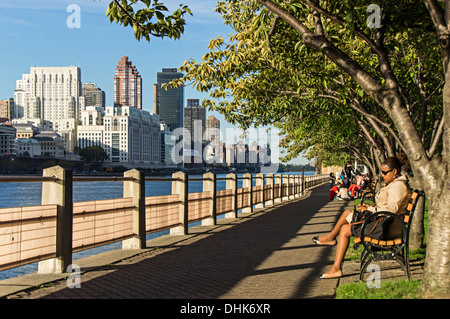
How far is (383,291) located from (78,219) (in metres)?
4.51

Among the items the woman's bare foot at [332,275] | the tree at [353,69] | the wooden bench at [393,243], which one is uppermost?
the tree at [353,69]

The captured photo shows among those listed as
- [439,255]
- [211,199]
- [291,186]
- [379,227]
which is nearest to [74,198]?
[291,186]

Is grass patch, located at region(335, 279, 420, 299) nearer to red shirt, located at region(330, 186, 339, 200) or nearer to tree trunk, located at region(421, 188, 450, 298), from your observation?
tree trunk, located at region(421, 188, 450, 298)

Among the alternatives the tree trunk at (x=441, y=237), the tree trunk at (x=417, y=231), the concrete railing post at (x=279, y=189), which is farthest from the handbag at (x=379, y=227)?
the concrete railing post at (x=279, y=189)

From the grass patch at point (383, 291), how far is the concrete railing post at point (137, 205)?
4736 mm

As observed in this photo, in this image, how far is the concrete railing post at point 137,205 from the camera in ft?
32.4

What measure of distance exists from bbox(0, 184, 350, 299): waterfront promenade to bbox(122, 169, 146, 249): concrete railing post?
28 cm

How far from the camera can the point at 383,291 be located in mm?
5809

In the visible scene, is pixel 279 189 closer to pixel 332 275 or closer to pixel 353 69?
pixel 332 275

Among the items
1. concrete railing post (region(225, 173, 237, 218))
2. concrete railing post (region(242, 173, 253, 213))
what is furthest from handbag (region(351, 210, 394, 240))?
concrete railing post (region(242, 173, 253, 213))

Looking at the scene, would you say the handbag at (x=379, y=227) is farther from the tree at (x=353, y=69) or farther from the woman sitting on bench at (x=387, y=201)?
the tree at (x=353, y=69)
